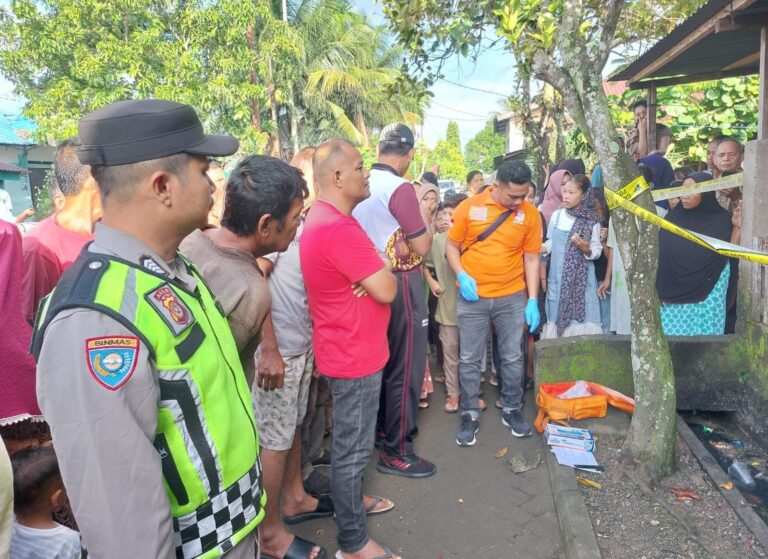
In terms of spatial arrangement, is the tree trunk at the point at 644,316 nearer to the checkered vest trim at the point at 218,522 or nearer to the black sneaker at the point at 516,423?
the black sneaker at the point at 516,423

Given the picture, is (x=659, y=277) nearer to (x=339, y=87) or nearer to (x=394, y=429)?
(x=394, y=429)

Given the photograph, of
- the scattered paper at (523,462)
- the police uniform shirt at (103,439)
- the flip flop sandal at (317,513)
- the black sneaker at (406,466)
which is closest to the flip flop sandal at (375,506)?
the flip flop sandal at (317,513)

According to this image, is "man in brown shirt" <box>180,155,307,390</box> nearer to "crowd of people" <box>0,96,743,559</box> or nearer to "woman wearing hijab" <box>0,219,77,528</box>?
"crowd of people" <box>0,96,743,559</box>

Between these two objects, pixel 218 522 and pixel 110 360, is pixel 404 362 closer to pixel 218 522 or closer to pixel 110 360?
pixel 218 522

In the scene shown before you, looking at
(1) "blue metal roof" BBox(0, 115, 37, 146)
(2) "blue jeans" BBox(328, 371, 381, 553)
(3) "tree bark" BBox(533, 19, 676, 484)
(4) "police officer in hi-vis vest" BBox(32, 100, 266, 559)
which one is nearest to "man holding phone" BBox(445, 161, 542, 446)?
(3) "tree bark" BBox(533, 19, 676, 484)

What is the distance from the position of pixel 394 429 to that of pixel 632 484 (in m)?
1.39

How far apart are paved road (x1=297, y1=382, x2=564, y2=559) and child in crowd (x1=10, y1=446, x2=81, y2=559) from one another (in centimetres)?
142

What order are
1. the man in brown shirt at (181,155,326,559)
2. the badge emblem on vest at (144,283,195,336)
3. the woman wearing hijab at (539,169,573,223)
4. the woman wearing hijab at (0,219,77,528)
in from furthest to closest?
the woman wearing hijab at (539,169,573,223) → the woman wearing hijab at (0,219,77,528) → the man in brown shirt at (181,155,326,559) → the badge emblem on vest at (144,283,195,336)

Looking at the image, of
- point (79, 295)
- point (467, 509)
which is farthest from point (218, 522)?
point (467, 509)

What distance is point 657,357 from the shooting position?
119 inches

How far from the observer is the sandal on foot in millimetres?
4457

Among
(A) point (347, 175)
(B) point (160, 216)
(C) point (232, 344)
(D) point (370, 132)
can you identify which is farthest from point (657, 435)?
(D) point (370, 132)

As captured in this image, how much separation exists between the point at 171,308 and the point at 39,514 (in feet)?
3.47

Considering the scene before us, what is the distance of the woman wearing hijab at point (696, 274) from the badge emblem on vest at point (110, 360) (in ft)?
14.3
